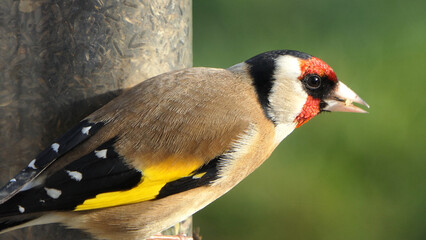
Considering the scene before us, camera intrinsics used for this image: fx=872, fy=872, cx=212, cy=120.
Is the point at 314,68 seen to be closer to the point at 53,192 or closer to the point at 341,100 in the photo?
the point at 341,100

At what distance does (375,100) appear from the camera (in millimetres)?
6168

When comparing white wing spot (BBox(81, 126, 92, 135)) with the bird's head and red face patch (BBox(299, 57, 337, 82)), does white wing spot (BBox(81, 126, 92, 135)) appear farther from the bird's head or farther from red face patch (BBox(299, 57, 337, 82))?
red face patch (BBox(299, 57, 337, 82))

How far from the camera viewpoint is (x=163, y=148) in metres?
3.81

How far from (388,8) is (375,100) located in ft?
2.58

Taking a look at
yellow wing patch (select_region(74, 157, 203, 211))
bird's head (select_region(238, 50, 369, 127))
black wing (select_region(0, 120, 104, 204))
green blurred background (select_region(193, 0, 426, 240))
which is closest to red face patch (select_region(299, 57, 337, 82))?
bird's head (select_region(238, 50, 369, 127))

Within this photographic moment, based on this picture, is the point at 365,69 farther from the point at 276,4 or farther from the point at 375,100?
the point at 276,4

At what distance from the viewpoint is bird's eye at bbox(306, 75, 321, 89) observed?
4.21 metres

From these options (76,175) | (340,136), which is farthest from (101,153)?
(340,136)

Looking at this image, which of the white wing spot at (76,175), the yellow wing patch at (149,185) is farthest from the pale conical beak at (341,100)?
the white wing spot at (76,175)

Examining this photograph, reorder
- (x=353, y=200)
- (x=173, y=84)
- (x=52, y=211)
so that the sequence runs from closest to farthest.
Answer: (x=52, y=211), (x=173, y=84), (x=353, y=200)

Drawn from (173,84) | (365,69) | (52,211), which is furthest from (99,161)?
(365,69)

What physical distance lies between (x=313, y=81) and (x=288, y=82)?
0.13m

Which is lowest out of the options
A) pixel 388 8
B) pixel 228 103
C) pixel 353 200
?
pixel 353 200

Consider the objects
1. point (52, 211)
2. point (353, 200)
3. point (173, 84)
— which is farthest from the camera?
point (353, 200)
